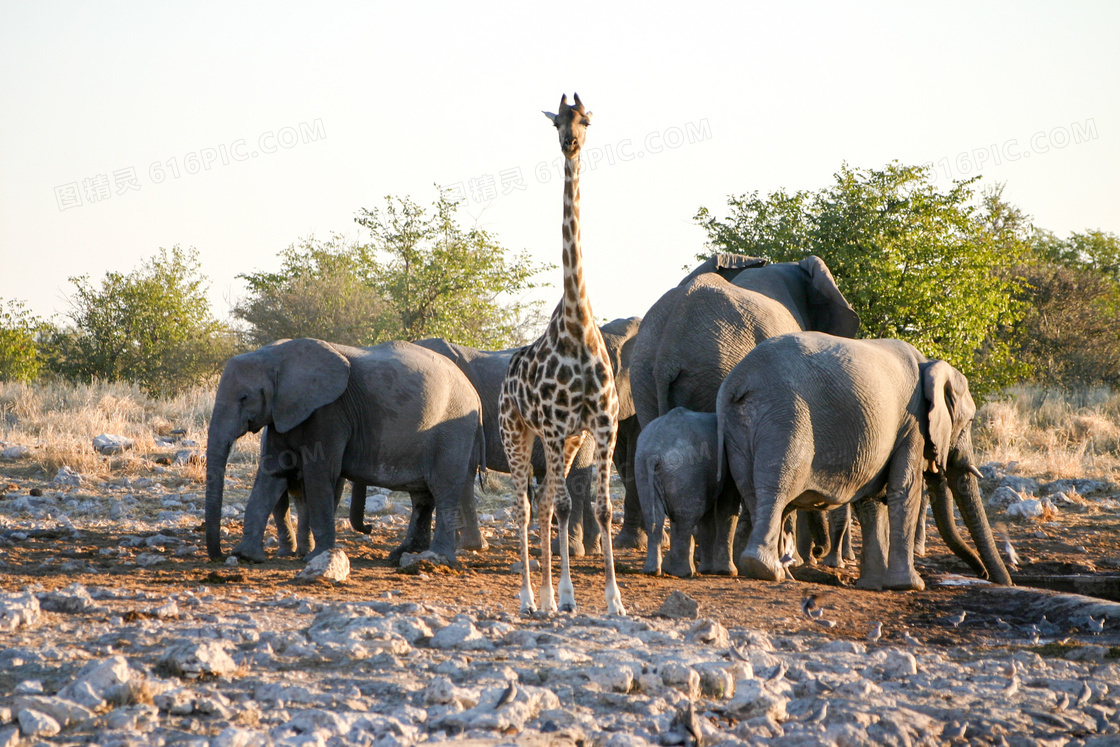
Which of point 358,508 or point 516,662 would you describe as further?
point 358,508

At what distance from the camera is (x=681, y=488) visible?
8.58 metres

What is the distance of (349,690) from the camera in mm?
4285

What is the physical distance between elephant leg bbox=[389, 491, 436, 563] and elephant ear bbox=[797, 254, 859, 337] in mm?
4555

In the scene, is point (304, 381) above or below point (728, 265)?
below

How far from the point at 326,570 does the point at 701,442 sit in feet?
9.82

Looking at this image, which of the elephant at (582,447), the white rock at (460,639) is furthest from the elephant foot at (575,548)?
the white rock at (460,639)

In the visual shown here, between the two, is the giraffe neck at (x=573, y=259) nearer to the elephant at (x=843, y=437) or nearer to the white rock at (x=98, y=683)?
the elephant at (x=843, y=437)

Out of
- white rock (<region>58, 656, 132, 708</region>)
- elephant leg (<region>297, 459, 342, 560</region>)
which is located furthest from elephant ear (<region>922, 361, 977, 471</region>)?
white rock (<region>58, 656, 132, 708</region>)

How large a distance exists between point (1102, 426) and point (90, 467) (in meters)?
15.1

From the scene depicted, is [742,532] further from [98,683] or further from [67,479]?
[67,479]

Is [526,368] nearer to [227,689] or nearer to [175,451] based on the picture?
[227,689]

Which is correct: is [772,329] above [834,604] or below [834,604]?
above

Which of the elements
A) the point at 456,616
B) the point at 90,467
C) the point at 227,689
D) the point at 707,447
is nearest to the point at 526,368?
the point at 456,616

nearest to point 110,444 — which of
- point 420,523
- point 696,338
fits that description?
point 420,523
